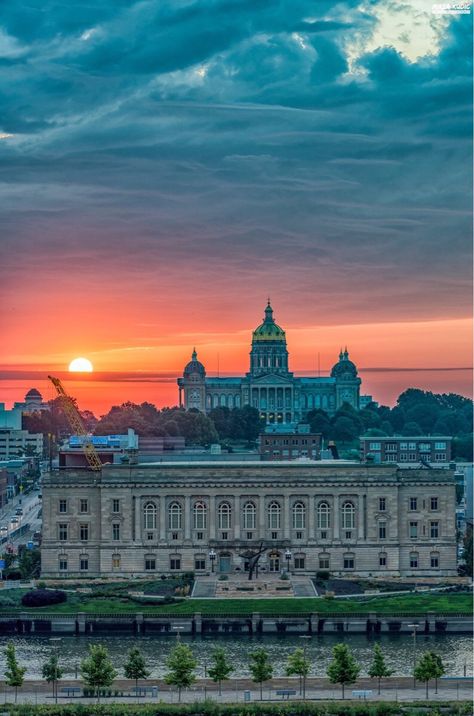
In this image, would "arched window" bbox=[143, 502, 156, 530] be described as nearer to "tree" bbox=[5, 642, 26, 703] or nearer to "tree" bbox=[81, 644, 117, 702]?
"tree" bbox=[5, 642, 26, 703]

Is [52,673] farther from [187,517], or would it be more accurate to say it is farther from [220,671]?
[187,517]

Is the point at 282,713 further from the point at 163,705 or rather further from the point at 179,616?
the point at 179,616

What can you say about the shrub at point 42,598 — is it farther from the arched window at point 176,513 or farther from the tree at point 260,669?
the tree at point 260,669

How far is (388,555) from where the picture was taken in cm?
12788

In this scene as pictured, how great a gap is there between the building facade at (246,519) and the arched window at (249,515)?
7 cm

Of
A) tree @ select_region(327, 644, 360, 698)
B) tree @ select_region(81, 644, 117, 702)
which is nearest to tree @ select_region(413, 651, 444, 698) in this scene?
tree @ select_region(327, 644, 360, 698)

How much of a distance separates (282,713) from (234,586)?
37775mm

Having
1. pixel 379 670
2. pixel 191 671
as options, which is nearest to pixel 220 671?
pixel 191 671

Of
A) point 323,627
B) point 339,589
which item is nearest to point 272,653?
point 323,627

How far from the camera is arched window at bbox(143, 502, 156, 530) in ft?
421

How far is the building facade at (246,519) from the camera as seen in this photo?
128m

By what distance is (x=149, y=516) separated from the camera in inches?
5054

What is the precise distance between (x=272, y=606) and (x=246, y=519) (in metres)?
16.6

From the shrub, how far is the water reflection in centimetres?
471
